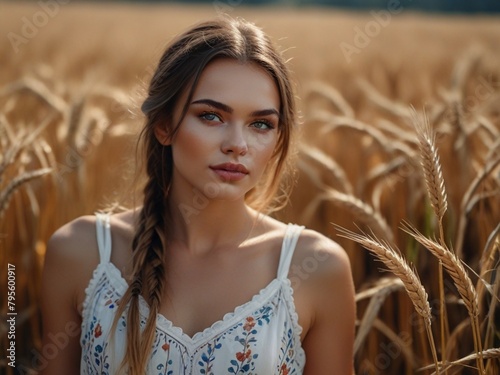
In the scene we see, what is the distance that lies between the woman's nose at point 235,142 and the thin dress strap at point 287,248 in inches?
11.9

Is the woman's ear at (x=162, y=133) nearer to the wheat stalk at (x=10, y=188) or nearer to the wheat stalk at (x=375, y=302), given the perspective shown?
the wheat stalk at (x=10, y=188)

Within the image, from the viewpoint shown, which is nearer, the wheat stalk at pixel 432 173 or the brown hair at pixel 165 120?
the wheat stalk at pixel 432 173

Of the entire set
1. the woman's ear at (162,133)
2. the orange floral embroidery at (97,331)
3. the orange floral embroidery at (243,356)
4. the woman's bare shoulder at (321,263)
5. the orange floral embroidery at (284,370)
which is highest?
the woman's ear at (162,133)

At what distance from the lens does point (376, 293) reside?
1882 mm

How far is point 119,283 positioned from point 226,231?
0.31 metres

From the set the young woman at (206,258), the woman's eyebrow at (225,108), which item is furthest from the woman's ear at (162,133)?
the woman's eyebrow at (225,108)

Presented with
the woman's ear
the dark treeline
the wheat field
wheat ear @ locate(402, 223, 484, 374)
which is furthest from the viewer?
the dark treeline

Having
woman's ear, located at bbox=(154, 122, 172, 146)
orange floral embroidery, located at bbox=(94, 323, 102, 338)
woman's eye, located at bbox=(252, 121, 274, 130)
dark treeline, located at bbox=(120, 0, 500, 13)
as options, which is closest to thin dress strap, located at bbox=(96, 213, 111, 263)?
orange floral embroidery, located at bbox=(94, 323, 102, 338)

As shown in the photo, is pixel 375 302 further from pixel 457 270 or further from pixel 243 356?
pixel 457 270

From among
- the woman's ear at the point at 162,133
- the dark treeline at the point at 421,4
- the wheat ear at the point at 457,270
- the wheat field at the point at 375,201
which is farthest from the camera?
the dark treeline at the point at 421,4

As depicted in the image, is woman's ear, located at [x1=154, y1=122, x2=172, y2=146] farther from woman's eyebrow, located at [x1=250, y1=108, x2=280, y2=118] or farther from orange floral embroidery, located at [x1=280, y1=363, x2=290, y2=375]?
orange floral embroidery, located at [x1=280, y1=363, x2=290, y2=375]

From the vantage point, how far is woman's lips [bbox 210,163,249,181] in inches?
66.9

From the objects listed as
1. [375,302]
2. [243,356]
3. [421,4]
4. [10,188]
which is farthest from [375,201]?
[421,4]

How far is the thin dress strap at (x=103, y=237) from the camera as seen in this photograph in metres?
1.88
